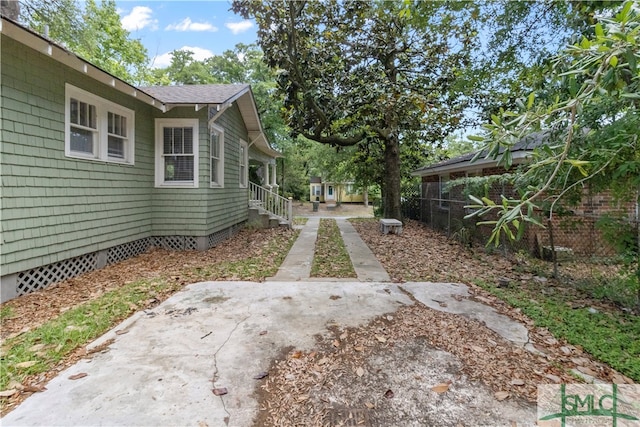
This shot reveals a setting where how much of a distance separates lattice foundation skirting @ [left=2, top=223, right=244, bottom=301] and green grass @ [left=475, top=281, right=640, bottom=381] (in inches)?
261

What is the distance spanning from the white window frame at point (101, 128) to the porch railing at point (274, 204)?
6020 mm

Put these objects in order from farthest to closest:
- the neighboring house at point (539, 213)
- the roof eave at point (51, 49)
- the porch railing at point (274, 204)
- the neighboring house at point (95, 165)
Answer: the porch railing at point (274, 204) → the neighboring house at point (539, 213) → the neighboring house at point (95, 165) → the roof eave at point (51, 49)

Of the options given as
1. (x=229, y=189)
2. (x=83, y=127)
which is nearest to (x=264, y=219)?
(x=229, y=189)

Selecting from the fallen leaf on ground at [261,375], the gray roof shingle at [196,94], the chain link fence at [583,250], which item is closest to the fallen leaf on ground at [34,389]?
the fallen leaf on ground at [261,375]

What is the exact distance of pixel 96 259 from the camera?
237 inches

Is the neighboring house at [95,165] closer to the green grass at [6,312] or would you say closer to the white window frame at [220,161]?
the white window frame at [220,161]

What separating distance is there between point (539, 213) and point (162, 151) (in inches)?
343

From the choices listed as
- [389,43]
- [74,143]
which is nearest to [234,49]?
[389,43]

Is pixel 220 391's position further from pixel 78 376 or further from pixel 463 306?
pixel 463 306

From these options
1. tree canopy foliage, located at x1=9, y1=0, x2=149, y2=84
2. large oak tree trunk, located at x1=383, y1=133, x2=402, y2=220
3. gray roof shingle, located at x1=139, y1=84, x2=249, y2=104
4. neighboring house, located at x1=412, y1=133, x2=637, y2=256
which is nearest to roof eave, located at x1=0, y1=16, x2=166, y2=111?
gray roof shingle, located at x1=139, y1=84, x2=249, y2=104

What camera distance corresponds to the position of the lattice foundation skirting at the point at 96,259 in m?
4.66

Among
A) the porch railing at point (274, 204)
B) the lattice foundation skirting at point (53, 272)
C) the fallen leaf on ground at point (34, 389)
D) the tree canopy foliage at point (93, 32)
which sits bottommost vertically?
the fallen leaf on ground at point (34, 389)

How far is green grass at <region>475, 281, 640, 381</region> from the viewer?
120 inches

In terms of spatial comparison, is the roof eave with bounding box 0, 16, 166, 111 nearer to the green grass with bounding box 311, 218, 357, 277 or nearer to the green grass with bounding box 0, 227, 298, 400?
the green grass with bounding box 0, 227, 298, 400
